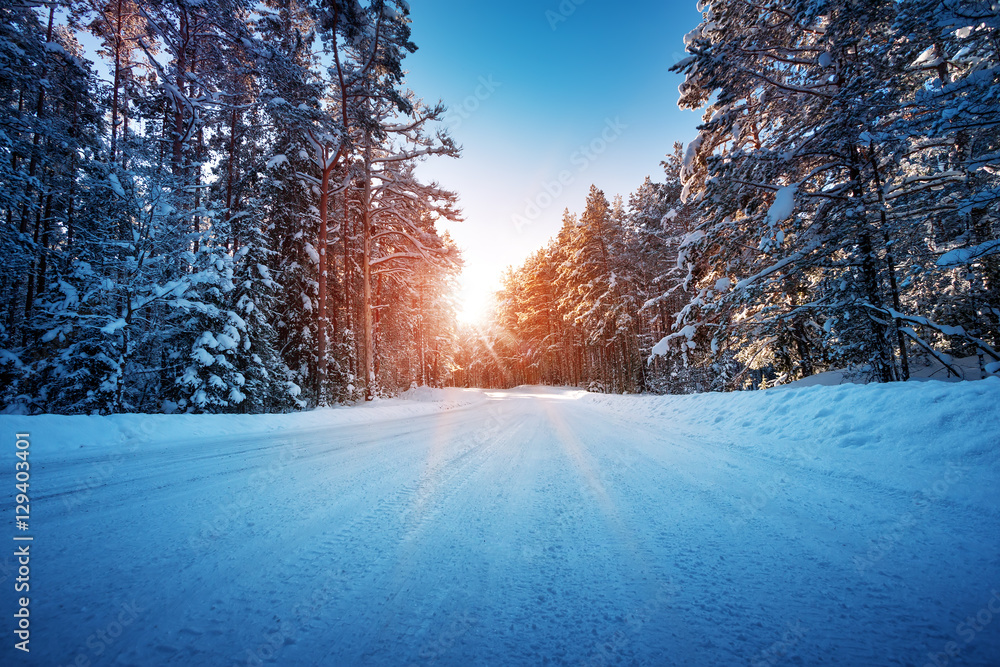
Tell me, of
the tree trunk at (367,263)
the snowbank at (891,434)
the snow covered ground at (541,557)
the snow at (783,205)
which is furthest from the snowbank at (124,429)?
the snow at (783,205)

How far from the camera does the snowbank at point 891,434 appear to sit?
264cm

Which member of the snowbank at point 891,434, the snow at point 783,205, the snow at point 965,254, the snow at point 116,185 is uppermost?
the snow at point 116,185

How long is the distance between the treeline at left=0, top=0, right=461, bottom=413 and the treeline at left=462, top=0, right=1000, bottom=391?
9903 mm

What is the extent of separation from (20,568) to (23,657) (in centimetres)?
97

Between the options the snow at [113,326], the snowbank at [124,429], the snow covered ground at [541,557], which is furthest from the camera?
the snow at [113,326]

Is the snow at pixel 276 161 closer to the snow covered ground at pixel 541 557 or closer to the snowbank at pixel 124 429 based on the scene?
the snowbank at pixel 124 429

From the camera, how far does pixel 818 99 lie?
7406 mm

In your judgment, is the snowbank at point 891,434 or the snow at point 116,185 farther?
the snow at point 116,185

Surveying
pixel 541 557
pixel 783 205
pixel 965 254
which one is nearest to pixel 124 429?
pixel 541 557

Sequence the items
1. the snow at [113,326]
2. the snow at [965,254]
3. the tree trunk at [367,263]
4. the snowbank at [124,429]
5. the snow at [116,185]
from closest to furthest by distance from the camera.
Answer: the snowbank at [124,429]
the snow at [965,254]
the snow at [113,326]
the snow at [116,185]
the tree trunk at [367,263]

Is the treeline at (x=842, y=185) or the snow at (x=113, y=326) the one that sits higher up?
the treeline at (x=842, y=185)

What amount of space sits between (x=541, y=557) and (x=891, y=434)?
4.13 meters

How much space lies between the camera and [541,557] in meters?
1.70

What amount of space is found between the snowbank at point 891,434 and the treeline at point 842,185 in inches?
111
